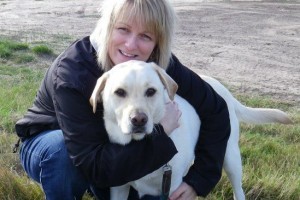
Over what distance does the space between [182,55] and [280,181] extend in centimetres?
564

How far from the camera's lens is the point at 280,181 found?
388cm

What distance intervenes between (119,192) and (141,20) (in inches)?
44.1

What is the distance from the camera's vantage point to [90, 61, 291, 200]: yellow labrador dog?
279cm

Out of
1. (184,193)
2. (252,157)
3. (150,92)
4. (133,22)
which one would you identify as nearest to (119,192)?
(184,193)

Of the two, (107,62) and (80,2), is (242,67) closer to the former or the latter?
(107,62)

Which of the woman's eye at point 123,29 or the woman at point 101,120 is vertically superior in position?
the woman's eye at point 123,29

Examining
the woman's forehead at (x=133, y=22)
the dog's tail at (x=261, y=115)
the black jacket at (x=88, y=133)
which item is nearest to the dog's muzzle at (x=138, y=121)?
the black jacket at (x=88, y=133)

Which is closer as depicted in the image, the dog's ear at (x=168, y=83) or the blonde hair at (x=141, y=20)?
the dog's ear at (x=168, y=83)

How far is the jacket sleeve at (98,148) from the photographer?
2.99 meters

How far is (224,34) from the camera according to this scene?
37.5 ft

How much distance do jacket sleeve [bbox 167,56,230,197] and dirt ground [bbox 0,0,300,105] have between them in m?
1.74

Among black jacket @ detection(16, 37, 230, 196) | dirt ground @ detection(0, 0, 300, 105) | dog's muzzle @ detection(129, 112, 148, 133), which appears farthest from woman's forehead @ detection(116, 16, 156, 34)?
dirt ground @ detection(0, 0, 300, 105)

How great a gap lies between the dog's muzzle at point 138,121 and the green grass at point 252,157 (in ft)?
3.60

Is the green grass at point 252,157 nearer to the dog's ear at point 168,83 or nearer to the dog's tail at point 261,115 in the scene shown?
the dog's tail at point 261,115
